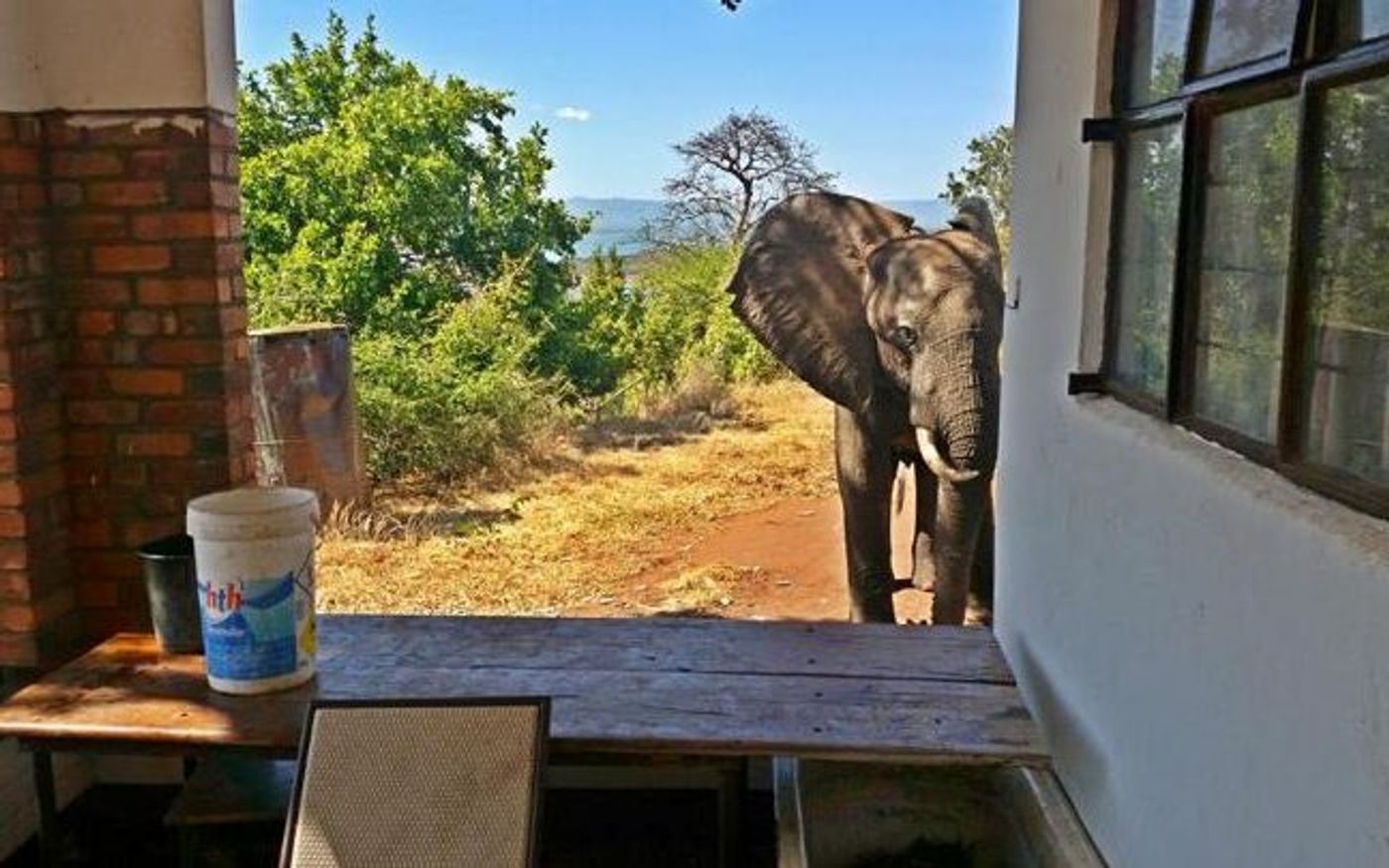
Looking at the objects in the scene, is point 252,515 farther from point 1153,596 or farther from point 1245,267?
point 1245,267

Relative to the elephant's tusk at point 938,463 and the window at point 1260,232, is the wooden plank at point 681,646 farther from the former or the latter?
the elephant's tusk at point 938,463

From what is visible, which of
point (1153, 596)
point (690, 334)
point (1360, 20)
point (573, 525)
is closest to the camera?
point (1360, 20)

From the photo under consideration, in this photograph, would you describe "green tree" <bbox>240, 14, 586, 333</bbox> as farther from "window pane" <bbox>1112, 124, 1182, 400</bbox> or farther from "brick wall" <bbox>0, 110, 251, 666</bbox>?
"window pane" <bbox>1112, 124, 1182, 400</bbox>

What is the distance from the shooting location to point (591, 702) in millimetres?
2121

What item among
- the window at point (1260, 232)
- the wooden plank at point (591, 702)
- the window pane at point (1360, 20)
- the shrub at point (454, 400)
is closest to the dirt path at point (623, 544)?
the shrub at point (454, 400)


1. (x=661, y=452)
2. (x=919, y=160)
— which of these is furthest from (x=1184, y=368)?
(x=919, y=160)

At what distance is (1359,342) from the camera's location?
1.19 m

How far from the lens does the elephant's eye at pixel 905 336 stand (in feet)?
15.2

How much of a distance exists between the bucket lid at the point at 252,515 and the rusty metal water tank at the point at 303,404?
3.39 meters

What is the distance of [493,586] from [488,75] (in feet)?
17.7

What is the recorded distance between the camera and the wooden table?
1996 millimetres

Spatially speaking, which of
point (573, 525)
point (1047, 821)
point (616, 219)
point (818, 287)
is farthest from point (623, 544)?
point (616, 219)

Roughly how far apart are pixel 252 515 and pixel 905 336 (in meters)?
3.07

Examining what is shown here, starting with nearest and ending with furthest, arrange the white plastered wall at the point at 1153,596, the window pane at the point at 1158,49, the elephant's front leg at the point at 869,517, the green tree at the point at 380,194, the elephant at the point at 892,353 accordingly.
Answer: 1. the white plastered wall at the point at 1153,596
2. the window pane at the point at 1158,49
3. the elephant at the point at 892,353
4. the elephant's front leg at the point at 869,517
5. the green tree at the point at 380,194
